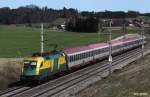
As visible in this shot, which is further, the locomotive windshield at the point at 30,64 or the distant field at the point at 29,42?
the distant field at the point at 29,42

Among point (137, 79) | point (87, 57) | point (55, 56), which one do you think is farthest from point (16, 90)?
point (87, 57)

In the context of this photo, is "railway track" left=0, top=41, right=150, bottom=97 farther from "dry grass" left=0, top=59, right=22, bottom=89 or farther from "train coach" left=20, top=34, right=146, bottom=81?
"dry grass" left=0, top=59, right=22, bottom=89

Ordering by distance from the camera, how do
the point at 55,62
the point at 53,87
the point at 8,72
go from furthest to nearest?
1. the point at 8,72
2. the point at 55,62
3. the point at 53,87

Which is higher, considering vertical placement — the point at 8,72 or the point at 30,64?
the point at 30,64

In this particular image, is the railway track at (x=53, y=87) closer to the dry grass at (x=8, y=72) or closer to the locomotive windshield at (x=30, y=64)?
the locomotive windshield at (x=30, y=64)

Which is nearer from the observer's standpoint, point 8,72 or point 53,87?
point 53,87

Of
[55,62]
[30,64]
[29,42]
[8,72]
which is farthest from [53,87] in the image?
[29,42]

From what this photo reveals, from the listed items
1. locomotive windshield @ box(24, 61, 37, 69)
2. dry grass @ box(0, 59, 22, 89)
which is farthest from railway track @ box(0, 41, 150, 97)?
dry grass @ box(0, 59, 22, 89)

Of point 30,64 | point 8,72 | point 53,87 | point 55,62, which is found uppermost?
point 30,64

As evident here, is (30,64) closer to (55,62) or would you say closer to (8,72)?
(55,62)

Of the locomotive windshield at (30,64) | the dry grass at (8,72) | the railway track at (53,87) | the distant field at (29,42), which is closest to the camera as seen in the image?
the railway track at (53,87)

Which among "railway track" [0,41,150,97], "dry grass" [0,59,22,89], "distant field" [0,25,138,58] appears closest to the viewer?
"railway track" [0,41,150,97]

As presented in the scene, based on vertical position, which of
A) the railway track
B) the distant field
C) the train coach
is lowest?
the distant field

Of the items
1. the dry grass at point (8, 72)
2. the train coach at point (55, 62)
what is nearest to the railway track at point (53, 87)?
the train coach at point (55, 62)
